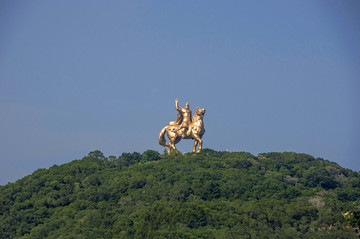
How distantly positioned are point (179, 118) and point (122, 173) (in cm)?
752

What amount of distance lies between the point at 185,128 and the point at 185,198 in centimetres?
874

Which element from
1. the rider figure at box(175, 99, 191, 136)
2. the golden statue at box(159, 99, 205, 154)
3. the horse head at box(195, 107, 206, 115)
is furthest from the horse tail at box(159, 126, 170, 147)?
the horse head at box(195, 107, 206, 115)

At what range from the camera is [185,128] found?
78562 millimetres

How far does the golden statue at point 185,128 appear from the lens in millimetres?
78062

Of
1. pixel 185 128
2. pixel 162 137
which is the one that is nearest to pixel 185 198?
pixel 185 128

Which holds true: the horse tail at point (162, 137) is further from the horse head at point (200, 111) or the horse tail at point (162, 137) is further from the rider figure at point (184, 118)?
the horse head at point (200, 111)

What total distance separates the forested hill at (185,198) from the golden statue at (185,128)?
209cm

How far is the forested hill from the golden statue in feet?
6.85

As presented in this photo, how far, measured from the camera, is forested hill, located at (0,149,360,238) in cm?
6519

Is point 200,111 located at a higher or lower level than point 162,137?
higher

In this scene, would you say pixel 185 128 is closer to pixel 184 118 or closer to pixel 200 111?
pixel 184 118

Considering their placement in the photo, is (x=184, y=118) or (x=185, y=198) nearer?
(x=185, y=198)

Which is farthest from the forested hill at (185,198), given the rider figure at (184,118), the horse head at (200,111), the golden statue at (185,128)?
the horse head at (200,111)

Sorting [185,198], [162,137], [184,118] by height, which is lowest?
[185,198]
